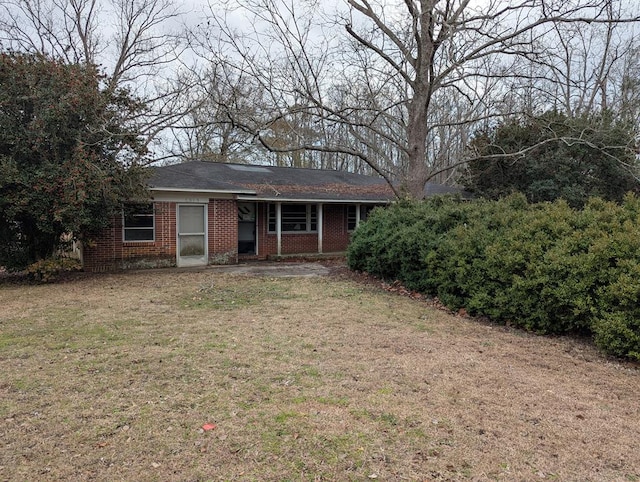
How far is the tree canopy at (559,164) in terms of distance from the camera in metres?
15.7

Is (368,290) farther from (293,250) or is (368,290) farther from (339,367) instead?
(293,250)

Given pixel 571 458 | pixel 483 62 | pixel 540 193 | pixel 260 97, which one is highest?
pixel 483 62

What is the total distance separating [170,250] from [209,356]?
8.70m

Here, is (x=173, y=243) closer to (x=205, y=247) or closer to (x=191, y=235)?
(x=191, y=235)

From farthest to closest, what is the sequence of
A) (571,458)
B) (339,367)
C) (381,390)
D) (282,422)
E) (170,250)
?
1. (170,250)
2. (339,367)
3. (381,390)
4. (282,422)
5. (571,458)

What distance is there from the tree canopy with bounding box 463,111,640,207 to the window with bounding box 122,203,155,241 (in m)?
11.1

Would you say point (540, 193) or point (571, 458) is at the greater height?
point (540, 193)

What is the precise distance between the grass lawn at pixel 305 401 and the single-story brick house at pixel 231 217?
574cm

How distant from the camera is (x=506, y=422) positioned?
129 inches

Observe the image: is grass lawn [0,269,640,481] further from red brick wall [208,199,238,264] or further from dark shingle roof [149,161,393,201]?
dark shingle roof [149,161,393,201]

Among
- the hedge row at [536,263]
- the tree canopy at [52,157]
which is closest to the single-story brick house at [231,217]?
the tree canopy at [52,157]

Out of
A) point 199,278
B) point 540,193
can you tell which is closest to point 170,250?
point 199,278

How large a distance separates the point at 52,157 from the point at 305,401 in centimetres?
893

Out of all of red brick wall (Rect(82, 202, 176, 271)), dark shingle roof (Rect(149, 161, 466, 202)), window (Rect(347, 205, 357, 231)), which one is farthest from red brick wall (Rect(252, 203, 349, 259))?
red brick wall (Rect(82, 202, 176, 271))
